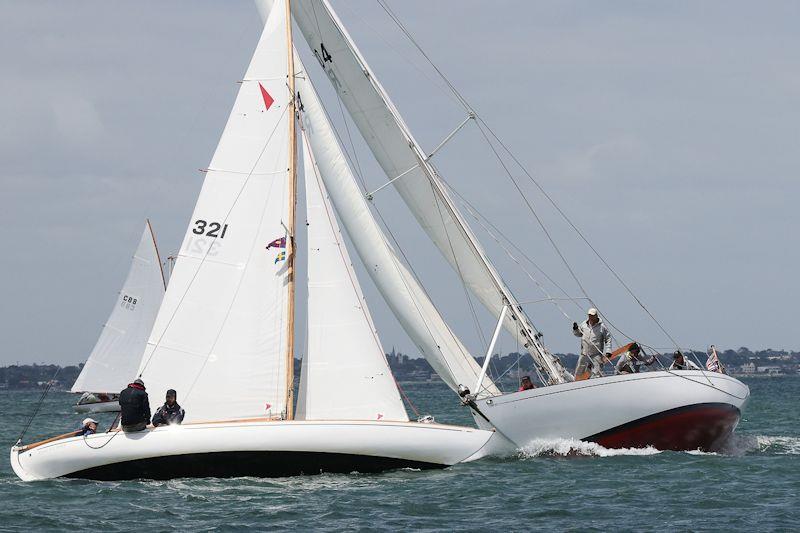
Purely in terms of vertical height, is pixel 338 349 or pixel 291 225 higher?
pixel 291 225

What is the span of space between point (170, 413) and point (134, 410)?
875 millimetres

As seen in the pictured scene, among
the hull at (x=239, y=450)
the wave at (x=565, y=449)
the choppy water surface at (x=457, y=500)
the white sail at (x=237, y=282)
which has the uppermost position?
the white sail at (x=237, y=282)

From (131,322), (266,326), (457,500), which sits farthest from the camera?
(131,322)

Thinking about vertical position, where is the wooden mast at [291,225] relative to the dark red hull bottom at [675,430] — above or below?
above

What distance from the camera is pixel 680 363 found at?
2472 cm

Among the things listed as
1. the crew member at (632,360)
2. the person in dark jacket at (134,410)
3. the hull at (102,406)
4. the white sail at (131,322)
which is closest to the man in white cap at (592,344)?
the crew member at (632,360)

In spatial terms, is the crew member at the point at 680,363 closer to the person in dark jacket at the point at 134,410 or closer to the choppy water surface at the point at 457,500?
the choppy water surface at the point at 457,500

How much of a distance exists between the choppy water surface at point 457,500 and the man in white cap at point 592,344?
218cm

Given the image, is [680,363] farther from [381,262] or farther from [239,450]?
[239,450]

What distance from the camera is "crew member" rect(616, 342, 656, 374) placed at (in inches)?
971

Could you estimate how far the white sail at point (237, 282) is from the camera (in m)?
20.7

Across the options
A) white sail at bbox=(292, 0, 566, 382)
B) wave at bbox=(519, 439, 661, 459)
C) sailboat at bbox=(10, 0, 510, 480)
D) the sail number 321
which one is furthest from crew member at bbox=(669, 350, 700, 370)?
the sail number 321

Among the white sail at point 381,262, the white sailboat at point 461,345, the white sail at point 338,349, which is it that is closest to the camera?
the white sail at point 338,349

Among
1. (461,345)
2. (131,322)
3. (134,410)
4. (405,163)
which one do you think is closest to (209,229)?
(134,410)
